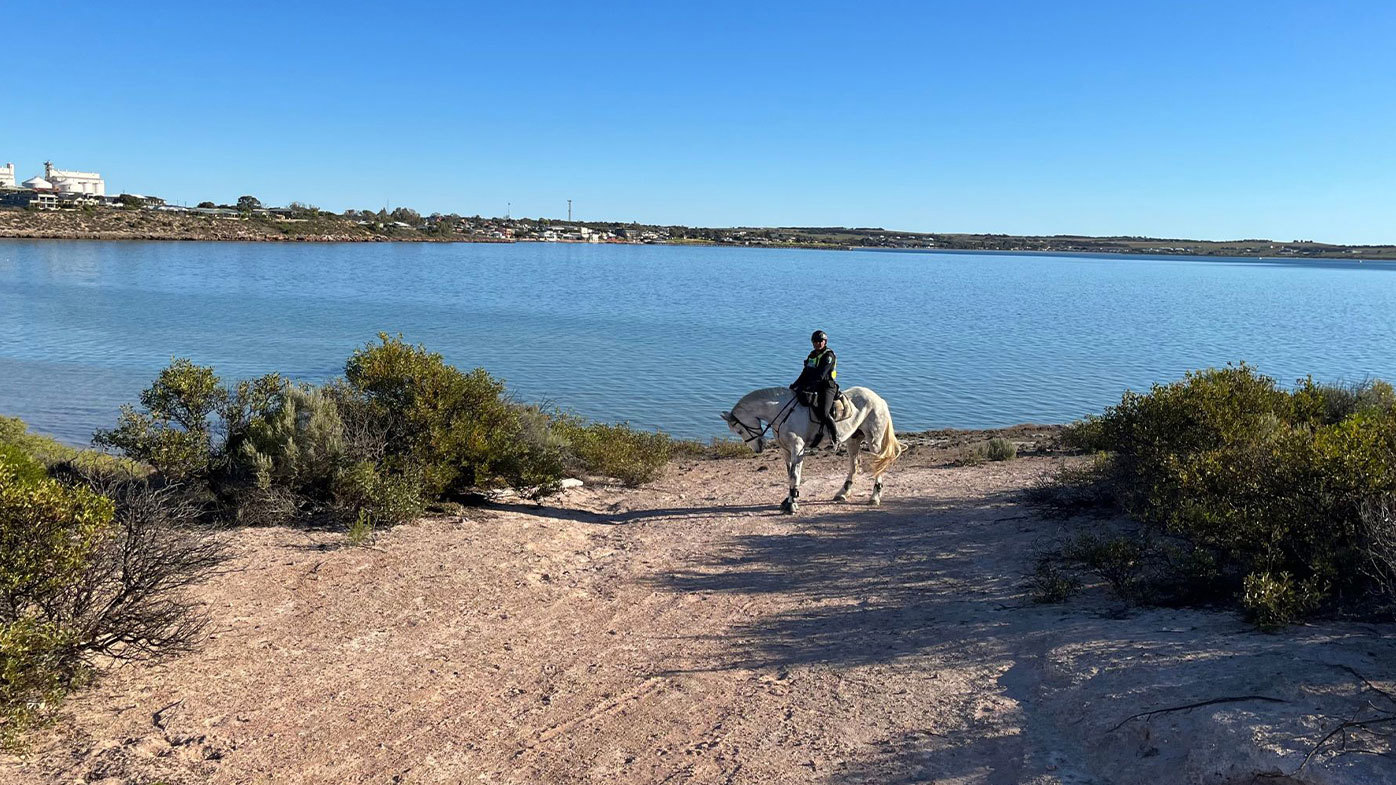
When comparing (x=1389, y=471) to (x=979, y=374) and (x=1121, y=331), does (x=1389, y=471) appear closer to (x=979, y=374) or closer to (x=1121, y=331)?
(x=979, y=374)

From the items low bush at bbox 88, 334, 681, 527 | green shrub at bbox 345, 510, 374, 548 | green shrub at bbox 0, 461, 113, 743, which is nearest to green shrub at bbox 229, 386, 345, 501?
low bush at bbox 88, 334, 681, 527

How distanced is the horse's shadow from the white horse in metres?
0.56

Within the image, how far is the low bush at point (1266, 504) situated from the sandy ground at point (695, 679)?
48 cm

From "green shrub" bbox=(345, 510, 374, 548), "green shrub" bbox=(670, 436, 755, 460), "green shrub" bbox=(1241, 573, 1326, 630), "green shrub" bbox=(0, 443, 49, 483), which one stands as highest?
"green shrub" bbox=(0, 443, 49, 483)

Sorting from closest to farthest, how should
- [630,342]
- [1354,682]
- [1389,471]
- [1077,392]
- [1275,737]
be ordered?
[1275,737] → [1354,682] → [1389,471] → [1077,392] → [630,342]

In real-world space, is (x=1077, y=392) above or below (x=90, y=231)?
below

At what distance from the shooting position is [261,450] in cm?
1014

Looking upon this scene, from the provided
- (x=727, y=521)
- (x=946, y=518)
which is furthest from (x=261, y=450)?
(x=946, y=518)

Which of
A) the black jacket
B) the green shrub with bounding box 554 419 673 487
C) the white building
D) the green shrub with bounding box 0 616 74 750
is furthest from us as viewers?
the white building

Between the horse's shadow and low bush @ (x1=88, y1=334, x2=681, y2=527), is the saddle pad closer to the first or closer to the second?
the horse's shadow

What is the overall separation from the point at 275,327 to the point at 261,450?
104ft

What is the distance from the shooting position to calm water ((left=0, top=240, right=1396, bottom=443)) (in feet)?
84.1

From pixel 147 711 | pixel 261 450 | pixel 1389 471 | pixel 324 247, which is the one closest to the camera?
pixel 147 711

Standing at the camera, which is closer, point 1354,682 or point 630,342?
point 1354,682
